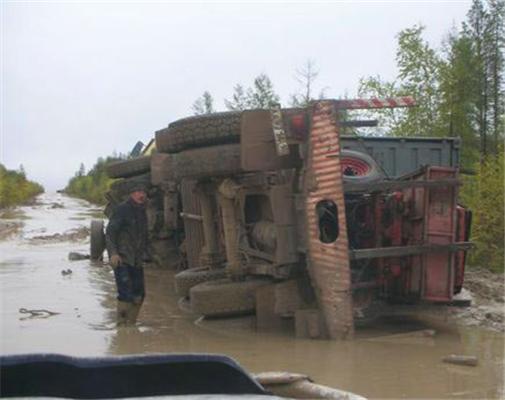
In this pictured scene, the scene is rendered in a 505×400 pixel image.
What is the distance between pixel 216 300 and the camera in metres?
6.16

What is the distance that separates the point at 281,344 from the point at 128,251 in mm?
1787

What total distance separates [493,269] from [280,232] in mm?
5688

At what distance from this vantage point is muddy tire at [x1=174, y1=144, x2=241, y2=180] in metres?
6.20

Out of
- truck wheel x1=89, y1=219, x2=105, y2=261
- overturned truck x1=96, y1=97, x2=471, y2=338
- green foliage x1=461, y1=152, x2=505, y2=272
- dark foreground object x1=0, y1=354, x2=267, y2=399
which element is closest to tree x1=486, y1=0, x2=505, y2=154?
green foliage x1=461, y1=152, x2=505, y2=272

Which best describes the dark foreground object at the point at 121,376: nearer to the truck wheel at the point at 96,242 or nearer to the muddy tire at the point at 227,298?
the muddy tire at the point at 227,298

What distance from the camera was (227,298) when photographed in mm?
6168

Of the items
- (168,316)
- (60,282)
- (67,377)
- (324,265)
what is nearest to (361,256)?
(324,265)

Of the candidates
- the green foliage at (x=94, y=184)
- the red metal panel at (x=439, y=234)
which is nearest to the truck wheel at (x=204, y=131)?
the red metal panel at (x=439, y=234)

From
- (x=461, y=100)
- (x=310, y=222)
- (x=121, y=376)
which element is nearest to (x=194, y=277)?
(x=310, y=222)

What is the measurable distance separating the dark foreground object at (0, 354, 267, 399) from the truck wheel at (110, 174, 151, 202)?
8151 mm

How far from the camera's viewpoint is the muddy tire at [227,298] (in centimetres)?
616

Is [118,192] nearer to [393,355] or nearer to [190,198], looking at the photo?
[190,198]

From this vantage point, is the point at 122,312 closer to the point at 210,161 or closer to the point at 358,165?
the point at 210,161

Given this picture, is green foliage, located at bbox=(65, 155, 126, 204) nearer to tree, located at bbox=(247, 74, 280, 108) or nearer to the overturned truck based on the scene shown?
tree, located at bbox=(247, 74, 280, 108)
